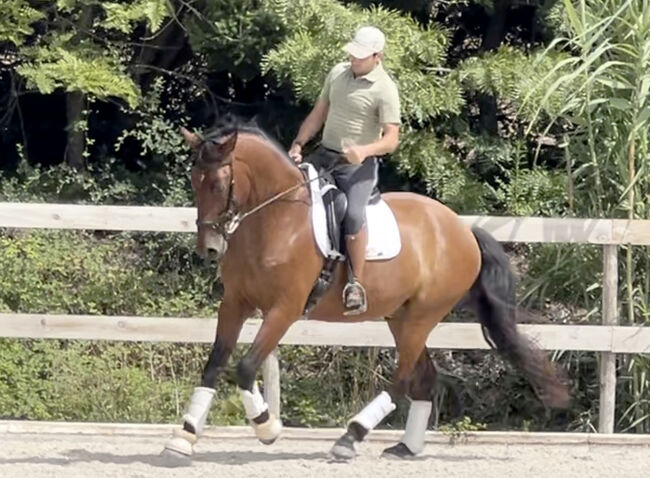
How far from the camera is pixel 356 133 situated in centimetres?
784

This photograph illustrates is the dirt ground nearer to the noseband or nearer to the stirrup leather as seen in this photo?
the stirrup leather

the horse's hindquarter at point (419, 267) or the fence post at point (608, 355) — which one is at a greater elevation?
the horse's hindquarter at point (419, 267)

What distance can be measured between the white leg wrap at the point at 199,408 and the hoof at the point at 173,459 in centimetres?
15

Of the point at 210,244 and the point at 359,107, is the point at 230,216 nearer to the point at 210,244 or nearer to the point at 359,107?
the point at 210,244

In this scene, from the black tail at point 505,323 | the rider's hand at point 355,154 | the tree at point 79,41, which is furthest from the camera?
the tree at point 79,41

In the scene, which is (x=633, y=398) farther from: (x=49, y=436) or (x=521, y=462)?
(x=49, y=436)

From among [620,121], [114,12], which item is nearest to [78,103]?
[114,12]

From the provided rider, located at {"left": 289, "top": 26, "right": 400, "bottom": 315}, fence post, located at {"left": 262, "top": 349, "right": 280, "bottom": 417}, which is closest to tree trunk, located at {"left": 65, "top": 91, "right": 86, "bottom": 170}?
fence post, located at {"left": 262, "top": 349, "right": 280, "bottom": 417}

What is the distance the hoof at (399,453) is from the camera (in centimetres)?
814

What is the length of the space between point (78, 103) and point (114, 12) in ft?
5.38

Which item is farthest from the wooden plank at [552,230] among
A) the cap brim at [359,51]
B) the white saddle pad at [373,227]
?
the cap brim at [359,51]

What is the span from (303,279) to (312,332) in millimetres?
1282

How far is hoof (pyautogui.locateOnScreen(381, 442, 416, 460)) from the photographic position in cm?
814

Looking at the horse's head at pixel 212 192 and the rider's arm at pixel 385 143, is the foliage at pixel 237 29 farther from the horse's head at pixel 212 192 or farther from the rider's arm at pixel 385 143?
the horse's head at pixel 212 192
